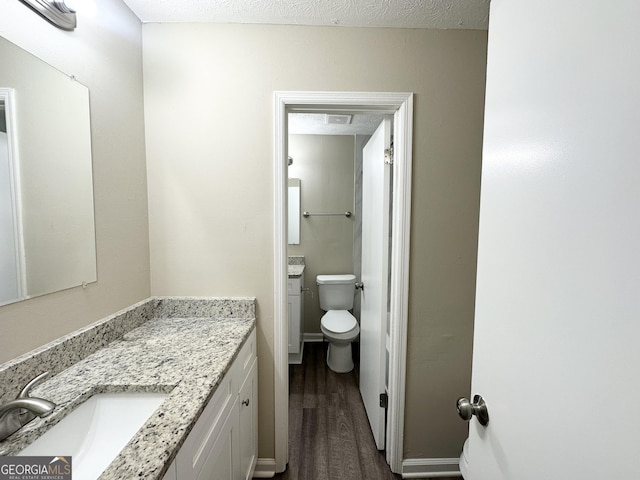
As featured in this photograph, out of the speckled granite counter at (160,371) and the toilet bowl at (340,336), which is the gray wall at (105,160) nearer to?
the speckled granite counter at (160,371)

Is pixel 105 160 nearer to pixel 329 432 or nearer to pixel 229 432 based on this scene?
pixel 229 432

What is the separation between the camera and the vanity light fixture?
804mm

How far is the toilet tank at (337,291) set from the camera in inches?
105

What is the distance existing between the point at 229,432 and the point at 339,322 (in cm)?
150

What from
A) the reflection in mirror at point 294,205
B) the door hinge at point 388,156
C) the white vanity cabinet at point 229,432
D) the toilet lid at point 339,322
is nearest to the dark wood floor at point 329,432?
the white vanity cabinet at point 229,432

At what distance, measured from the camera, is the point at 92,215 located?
1.02 meters

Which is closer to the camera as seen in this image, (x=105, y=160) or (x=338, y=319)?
(x=105, y=160)

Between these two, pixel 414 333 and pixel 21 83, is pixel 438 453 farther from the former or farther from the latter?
pixel 21 83

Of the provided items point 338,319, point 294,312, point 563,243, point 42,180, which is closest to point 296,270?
point 294,312

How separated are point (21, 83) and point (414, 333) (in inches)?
71.8

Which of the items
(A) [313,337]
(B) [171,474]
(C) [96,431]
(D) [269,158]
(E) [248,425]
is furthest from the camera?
(A) [313,337]

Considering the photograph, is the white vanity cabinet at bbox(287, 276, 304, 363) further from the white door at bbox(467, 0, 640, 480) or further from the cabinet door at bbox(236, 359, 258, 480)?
the white door at bbox(467, 0, 640, 480)

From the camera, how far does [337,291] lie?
2695 mm

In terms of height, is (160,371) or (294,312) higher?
(160,371)
